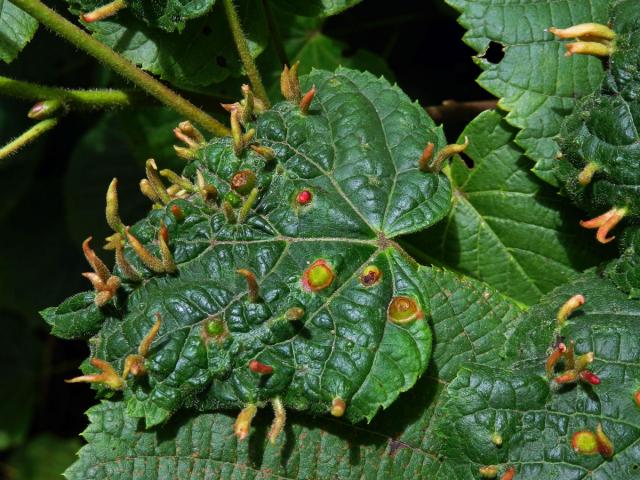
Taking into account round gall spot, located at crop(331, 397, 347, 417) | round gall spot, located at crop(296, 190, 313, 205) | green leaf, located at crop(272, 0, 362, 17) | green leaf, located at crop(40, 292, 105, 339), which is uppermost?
green leaf, located at crop(272, 0, 362, 17)

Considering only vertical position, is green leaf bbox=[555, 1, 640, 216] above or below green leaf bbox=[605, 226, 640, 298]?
above

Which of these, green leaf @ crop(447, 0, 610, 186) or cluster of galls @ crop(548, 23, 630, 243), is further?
green leaf @ crop(447, 0, 610, 186)

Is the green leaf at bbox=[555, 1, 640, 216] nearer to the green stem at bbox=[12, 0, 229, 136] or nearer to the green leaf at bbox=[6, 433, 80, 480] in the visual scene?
the green stem at bbox=[12, 0, 229, 136]

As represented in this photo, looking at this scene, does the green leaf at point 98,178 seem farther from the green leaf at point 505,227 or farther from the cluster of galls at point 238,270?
the green leaf at point 505,227

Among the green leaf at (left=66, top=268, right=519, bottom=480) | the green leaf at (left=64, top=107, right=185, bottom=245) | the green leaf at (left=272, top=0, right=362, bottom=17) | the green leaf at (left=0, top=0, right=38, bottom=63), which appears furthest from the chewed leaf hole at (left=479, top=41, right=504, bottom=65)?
the green leaf at (left=64, top=107, right=185, bottom=245)

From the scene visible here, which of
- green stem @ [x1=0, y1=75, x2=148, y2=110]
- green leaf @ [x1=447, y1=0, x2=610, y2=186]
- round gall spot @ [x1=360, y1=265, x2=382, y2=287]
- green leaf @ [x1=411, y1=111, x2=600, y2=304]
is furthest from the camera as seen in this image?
green leaf @ [x1=411, y1=111, x2=600, y2=304]

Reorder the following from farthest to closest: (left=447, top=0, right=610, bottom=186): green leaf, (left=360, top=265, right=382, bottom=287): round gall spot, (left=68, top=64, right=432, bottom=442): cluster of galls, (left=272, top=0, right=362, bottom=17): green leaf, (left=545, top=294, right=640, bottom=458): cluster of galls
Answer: (left=272, top=0, right=362, bottom=17): green leaf → (left=447, top=0, right=610, bottom=186): green leaf → (left=360, top=265, right=382, bottom=287): round gall spot → (left=68, top=64, right=432, bottom=442): cluster of galls → (left=545, top=294, right=640, bottom=458): cluster of galls
